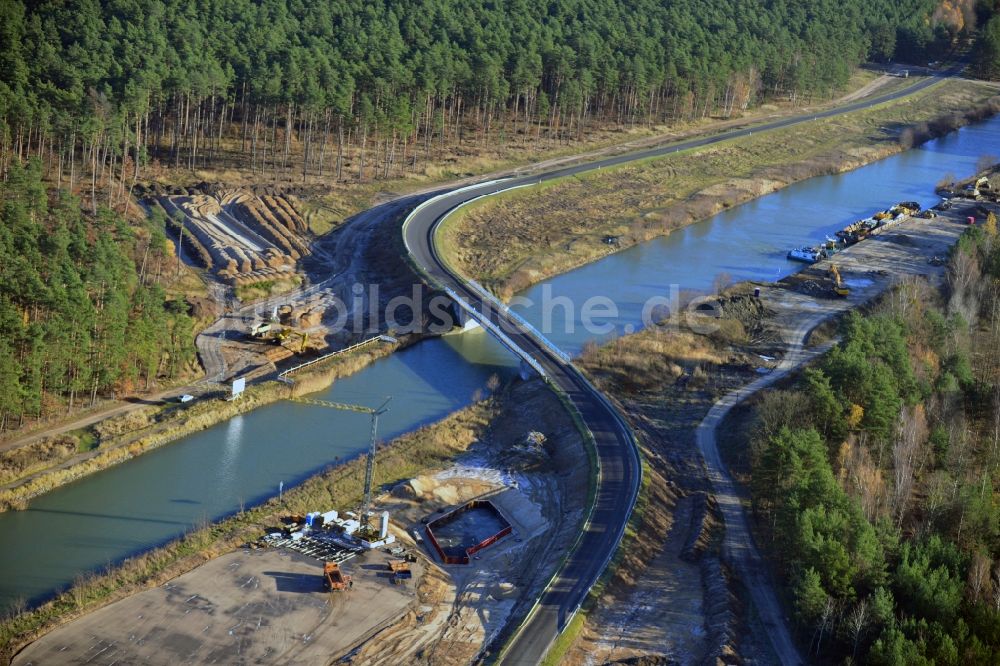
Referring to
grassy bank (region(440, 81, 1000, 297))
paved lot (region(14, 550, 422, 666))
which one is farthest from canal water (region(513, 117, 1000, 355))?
paved lot (region(14, 550, 422, 666))

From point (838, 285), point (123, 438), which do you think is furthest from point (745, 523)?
point (838, 285)

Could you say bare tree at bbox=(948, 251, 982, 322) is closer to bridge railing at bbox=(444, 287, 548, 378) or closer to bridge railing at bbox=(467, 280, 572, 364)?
bridge railing at bbox=(467, 280, 572, 364)

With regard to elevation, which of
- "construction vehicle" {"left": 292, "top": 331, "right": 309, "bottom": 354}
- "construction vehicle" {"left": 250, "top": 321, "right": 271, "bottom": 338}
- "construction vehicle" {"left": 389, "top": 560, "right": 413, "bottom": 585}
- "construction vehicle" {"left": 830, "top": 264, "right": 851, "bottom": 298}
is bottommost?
"construction vehicle" {"left": 389, "top": 560, "right": 413, "bottom": 585}

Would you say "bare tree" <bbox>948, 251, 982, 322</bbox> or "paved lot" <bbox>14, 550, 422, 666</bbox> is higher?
"bare tree" <bbox>948, 251, 982, 322</bbox>

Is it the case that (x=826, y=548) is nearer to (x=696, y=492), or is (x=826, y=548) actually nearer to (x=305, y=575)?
(x=696, y=492)

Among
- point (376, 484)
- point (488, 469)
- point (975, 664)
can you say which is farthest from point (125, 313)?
point (975, 664)

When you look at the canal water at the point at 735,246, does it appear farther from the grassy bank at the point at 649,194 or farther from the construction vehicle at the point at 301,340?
the construction vehicle at the point at 301,340
